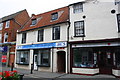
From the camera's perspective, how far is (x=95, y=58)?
1248cm

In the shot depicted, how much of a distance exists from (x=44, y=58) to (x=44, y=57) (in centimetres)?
13

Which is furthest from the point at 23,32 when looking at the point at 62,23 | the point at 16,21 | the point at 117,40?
the point at 117,40

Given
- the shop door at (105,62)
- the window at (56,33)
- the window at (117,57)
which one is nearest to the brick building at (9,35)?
the window at (56,33)

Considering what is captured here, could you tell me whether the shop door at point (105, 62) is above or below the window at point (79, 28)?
below

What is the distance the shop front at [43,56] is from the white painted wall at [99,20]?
8.99 ft

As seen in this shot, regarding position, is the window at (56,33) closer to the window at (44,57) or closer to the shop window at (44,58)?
the window at (44,57)

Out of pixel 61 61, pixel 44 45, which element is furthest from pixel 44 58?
pixel 61 61

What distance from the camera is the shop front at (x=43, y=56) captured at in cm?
1468

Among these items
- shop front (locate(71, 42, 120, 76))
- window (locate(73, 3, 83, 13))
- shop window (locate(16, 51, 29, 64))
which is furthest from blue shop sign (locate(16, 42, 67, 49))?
window (locate(73, 3, 83, 13))

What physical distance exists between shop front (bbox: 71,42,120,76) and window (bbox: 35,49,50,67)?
362 centimetres

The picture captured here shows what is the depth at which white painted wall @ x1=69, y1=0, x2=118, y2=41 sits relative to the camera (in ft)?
38.6

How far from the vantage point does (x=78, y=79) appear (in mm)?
10367

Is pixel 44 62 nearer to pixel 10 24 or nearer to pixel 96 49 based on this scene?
pixel 96 49

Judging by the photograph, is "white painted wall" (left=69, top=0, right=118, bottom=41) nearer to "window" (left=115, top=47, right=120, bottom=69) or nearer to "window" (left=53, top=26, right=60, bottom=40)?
"window" (left=115, top=47, right=120, bottom=69)
